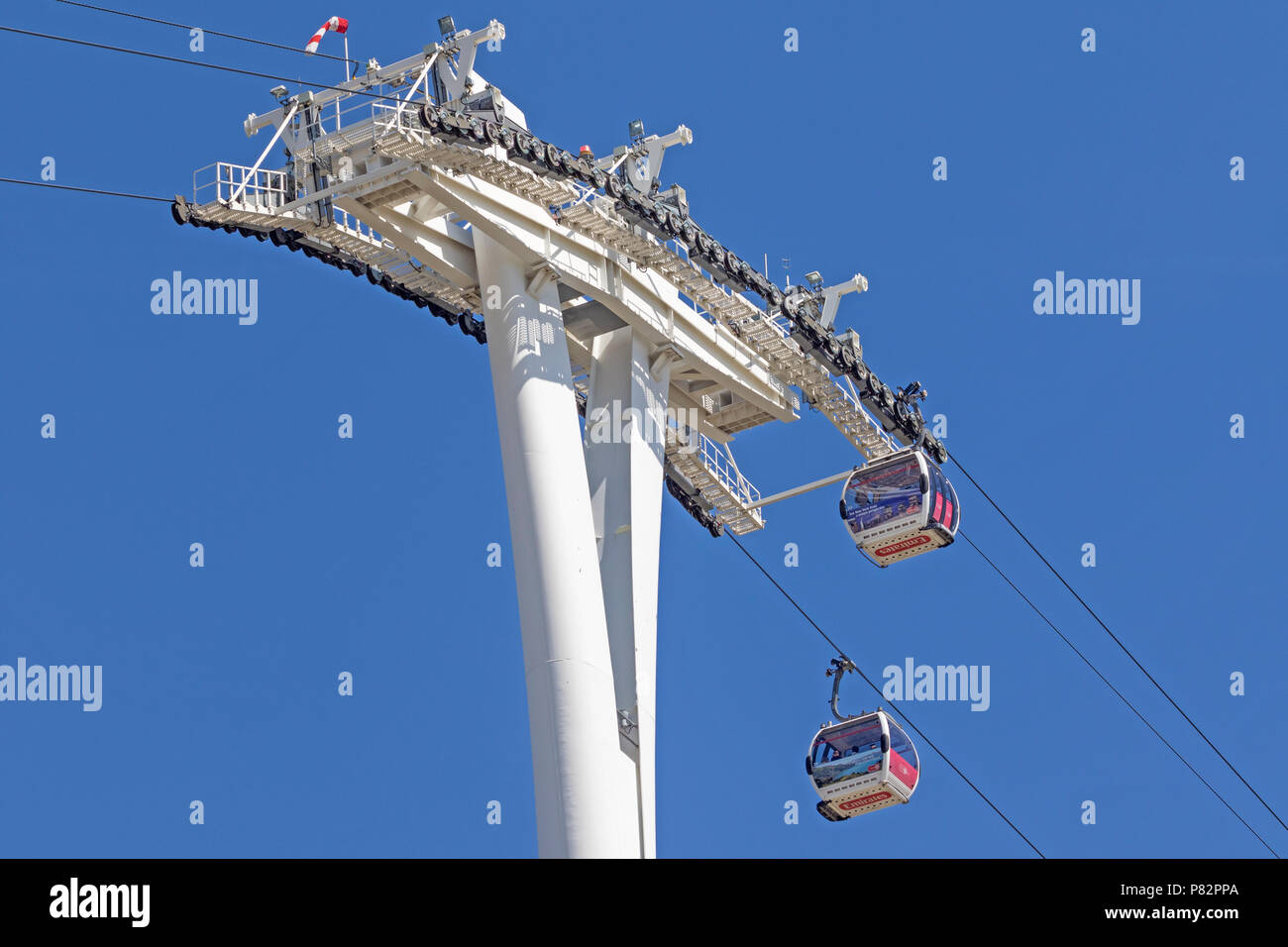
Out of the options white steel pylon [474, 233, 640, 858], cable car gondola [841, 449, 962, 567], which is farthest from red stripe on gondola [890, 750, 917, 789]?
white steel pylon [474, 233, 640, 858]

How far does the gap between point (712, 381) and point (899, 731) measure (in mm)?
7161

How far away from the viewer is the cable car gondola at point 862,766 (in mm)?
47031

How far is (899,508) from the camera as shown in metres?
46.9

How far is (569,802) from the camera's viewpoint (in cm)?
3878

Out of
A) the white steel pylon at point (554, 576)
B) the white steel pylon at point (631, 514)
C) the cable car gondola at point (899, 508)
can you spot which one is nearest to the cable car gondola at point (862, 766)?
the cable car gondola at point (899, 508)

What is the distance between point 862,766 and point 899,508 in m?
4.65

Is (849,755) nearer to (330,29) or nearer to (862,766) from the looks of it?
(862,766)

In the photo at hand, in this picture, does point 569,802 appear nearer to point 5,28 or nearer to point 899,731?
point 899,731

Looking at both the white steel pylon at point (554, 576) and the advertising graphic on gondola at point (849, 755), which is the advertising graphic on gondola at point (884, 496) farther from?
the white steel pylon at point (554, 576)

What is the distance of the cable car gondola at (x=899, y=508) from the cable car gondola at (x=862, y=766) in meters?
3.03

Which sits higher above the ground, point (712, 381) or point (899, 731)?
point (712, 381)

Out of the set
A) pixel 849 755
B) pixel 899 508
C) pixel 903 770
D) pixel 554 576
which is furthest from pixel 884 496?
pixel 554 576

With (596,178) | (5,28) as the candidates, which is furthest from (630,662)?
(5,28)

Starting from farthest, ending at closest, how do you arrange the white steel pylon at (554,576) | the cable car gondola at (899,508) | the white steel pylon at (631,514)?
1. the cable car gondola at (899,508)
2. the white steel pylon at (631,514)
3. the white steel pylon at (554,576)
